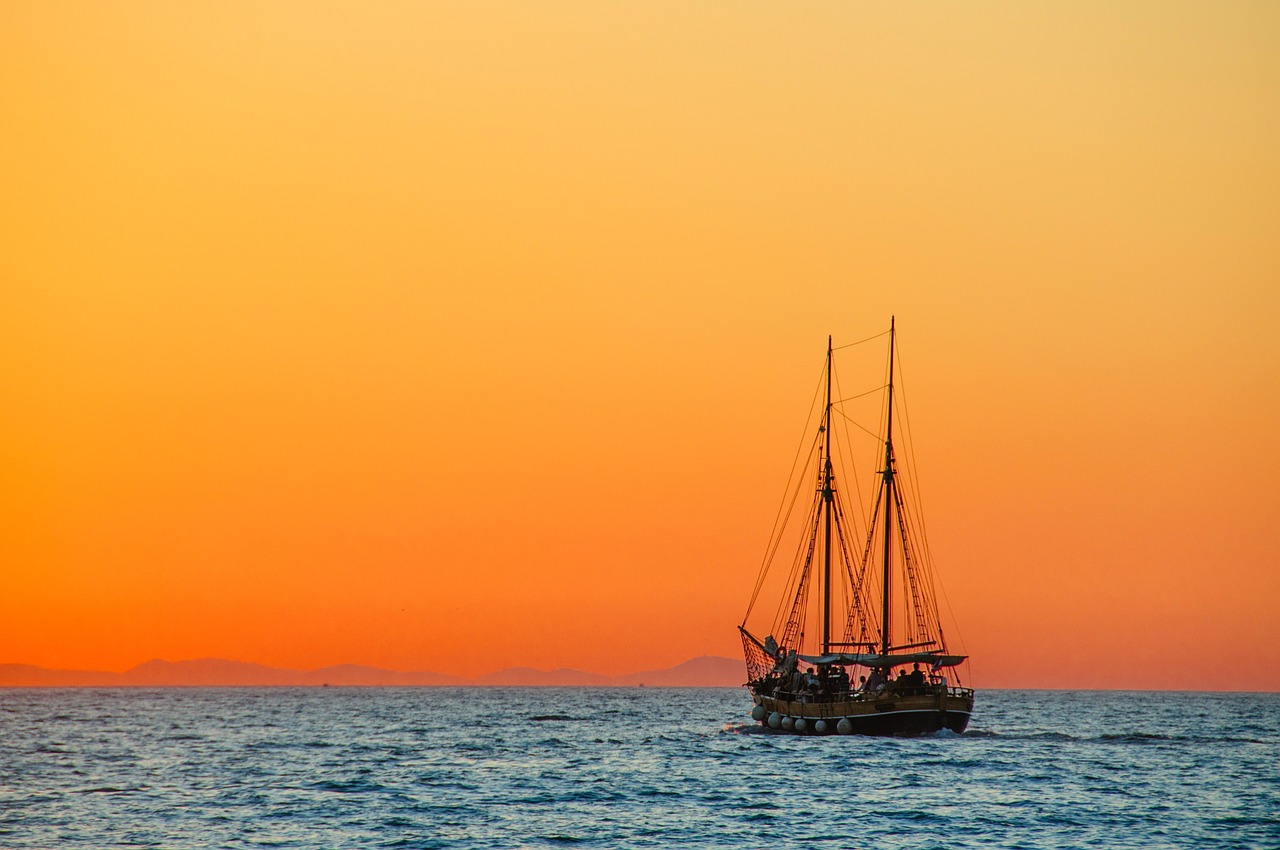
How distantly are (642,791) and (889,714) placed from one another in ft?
103

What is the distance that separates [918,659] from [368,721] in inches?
3292

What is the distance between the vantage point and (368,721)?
16725 cm

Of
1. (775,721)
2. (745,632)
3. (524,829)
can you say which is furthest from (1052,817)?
(745,632)

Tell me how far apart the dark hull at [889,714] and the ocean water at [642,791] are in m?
1.43

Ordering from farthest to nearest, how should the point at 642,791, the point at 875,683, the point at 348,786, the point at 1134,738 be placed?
the point at 1134,738 < the point at 875,683 < the point at 348,786 < the point at 642,791

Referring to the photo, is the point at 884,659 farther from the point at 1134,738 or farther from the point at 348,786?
the point at 348,786

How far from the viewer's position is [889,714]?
99.6 metres

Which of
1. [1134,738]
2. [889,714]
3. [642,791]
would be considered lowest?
[642,791]

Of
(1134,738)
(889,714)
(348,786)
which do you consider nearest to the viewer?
(348,786)

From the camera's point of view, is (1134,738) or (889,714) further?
(1134,738)

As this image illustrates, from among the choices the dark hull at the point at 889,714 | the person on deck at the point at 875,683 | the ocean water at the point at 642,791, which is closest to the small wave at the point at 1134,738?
the ocean water at the point at 642,791

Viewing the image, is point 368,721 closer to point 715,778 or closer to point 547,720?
point 547,720

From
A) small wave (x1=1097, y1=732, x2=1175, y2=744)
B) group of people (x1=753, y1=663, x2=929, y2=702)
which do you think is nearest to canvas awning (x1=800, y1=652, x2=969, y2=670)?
group of people (x1=753, y1=663, x2=929, y2=702)

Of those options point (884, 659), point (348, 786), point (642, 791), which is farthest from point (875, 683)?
point (348, 786)
